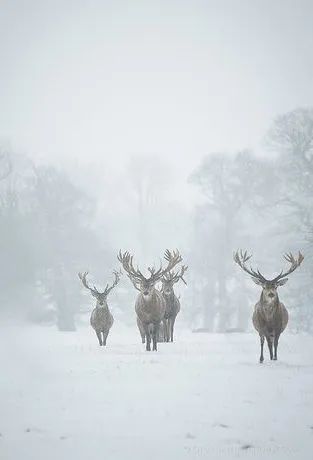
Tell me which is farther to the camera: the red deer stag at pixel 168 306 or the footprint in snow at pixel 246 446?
the red deer stag at pixel 168 306

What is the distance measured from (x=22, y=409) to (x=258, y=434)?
4.20 m

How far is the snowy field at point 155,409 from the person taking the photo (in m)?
7.04

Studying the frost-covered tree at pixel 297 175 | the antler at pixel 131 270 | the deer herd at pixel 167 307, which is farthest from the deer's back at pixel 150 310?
the frost-covered tree at pixel 297 175

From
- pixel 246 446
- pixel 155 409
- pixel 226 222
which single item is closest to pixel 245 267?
pixel 155 409

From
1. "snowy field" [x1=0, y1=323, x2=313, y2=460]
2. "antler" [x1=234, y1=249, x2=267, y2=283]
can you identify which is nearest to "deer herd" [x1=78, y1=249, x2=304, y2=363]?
"antler" [x1=234, y1=249, x2=267, y2=283]

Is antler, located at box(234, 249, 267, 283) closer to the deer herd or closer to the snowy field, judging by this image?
the deer herd

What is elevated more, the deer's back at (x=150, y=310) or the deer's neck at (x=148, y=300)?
the deer's neck at (x=148, y=300)

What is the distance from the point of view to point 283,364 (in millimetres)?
13398

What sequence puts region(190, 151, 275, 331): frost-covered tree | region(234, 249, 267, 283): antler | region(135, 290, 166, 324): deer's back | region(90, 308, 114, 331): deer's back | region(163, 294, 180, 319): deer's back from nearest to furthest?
region(234, 249, 267, 283): antler → region(135, 290, 166, 324): deer's back → region(90, 308, 114, 331): deer's back → region(163, 294, 180, 319): deer's back → region(190, 151, 275, 331): frost-covered tree

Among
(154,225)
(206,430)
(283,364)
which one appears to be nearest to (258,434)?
(206,430)

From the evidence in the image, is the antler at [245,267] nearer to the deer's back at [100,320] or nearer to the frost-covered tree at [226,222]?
the deer's back at [100,320]

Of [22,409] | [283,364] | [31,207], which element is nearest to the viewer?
[22,409]

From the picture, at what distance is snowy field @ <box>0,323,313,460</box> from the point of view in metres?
7.04

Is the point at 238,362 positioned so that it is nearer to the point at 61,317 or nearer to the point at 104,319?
the point at 104,319
